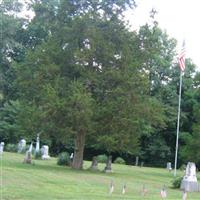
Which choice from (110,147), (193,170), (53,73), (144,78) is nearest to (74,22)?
(53,73)

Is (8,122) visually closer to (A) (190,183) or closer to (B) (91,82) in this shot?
(B) (91,82)

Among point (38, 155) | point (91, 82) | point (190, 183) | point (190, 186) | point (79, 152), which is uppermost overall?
point (91, 82)

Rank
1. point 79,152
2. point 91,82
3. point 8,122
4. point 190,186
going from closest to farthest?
point 190,186, point 91,82, point 79,152, point 8,122

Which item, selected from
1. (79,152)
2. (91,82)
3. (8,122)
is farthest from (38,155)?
(8,122)

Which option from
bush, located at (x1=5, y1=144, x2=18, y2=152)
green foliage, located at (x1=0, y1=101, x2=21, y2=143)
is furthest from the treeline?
green foliage, located at (x1=0, y1=101, x2=21, y2=143)

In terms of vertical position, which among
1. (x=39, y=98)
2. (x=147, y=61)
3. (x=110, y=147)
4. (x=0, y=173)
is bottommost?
(x=0, y=173)

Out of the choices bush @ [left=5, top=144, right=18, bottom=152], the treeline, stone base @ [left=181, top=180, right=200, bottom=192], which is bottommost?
stone base @ [left=181, top=180, right=200, bottom=192]

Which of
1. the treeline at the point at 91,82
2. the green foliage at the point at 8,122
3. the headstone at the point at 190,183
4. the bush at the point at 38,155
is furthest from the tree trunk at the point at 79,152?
the green foliage at the point at 8,122

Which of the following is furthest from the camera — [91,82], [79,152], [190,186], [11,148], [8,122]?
[8,122]

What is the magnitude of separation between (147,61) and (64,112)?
691 cm

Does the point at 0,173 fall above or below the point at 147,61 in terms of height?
below

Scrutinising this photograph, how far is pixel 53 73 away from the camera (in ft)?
110

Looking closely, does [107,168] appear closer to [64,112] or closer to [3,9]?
[64,112]

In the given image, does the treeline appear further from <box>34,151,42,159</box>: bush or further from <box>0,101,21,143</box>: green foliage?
<box>0,101,21,143</box>: green foliage
